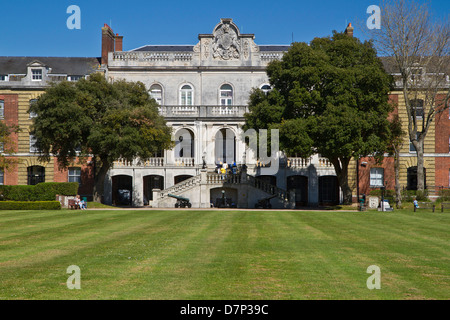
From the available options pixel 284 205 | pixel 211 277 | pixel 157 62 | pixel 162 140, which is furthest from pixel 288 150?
pixel 211 277

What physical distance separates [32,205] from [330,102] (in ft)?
70.5

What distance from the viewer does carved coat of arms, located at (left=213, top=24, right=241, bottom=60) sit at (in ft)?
158

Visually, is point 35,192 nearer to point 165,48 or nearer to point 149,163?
point 149,163

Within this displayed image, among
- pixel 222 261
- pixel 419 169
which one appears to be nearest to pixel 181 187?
pixel 419 169

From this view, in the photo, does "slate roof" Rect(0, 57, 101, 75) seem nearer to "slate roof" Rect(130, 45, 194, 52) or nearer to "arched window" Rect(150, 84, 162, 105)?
"slate roof" Rect(130, 45, 194, 52)

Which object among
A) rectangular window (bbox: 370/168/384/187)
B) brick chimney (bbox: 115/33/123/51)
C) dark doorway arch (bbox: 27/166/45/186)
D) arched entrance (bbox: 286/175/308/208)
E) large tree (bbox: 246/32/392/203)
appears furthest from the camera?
brick chimney (bbox: 115/33/123/51)

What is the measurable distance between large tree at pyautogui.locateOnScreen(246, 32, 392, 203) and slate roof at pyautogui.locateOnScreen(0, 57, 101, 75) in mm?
20596

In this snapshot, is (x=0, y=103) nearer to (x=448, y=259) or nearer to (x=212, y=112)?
(x=212, y=112)

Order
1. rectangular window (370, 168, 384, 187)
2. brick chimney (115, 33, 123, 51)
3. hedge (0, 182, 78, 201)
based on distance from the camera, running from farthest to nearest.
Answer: brick chimney (115, 33, 123, 51) < rectangular window (370, 168, 384, 187) < hedge (0, 182, 78, 201)

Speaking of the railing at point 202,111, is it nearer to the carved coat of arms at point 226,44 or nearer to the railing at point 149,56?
the railing at point 149,56

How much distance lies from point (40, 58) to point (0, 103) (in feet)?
24.0

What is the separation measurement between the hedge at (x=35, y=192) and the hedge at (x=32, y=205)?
4082 millimetres

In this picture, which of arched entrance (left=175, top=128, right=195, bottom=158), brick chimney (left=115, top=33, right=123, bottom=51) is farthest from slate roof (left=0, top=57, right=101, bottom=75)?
arched entrance (left=175, top=128, right=195, bottom=158)

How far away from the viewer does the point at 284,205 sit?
39.3 metres
